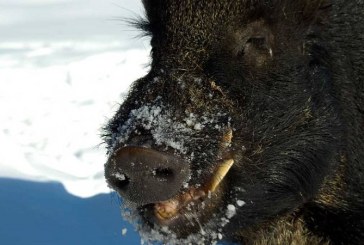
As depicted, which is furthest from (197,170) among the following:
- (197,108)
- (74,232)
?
(74,232)

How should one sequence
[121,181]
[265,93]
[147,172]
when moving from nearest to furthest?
[147,172] → [121,181] → [265,93]

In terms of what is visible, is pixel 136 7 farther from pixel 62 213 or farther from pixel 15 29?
pixel 62 213

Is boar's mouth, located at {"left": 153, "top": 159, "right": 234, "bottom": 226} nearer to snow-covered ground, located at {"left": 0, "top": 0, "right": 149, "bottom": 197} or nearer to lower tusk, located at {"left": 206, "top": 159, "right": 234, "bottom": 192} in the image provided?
lower tusk, located at {"left": 206, "top": 159, "right": 234, "bottom": 192}

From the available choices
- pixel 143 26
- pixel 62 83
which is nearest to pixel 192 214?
pixel 143 26

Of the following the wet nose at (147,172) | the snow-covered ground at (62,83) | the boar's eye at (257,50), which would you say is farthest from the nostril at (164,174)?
the snow-covered ground at (62,83)

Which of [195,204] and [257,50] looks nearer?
[195,204]

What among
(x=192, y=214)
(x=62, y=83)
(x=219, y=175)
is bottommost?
(x=62, y=83)

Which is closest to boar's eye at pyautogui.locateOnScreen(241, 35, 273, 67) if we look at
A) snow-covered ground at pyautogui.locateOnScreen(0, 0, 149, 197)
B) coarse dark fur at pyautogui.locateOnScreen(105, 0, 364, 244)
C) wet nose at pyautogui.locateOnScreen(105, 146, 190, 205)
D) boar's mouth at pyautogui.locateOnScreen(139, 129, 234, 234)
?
coarse dark fur at pyautogui.locateOnScreen(105, 0, 364, 244)

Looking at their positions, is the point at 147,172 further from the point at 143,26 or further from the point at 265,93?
the point at 143,26
